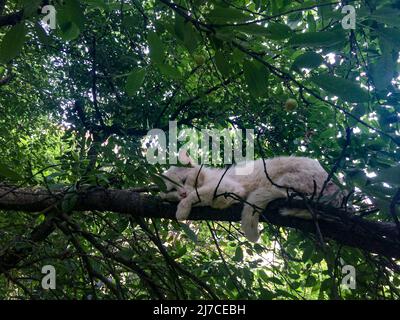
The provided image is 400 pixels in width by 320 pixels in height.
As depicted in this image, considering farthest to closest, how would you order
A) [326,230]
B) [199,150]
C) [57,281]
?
[199,150] < [57,281] < [326,230]

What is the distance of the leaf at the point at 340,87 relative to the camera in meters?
1.40

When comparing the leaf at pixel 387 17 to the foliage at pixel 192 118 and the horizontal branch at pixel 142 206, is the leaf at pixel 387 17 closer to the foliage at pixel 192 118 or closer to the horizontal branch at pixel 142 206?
the foliage at pixel 192 118

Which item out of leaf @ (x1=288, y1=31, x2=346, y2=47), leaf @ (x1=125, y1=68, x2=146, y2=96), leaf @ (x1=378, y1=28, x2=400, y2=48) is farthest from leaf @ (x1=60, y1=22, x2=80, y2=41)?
leaf @ (x1=378, y1=28, x2=400, y2=48)

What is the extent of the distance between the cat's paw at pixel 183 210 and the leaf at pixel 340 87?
72.0 inches

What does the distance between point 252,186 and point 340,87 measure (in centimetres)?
242

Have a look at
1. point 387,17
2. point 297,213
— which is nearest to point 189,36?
point 387,17

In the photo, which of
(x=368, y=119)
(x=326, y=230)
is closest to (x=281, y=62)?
(x=368, y=119)

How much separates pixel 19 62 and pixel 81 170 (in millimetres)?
2798

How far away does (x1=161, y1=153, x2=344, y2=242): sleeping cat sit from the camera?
9.87 feet

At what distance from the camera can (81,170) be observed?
302cm

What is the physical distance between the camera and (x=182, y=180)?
4086 millimetres

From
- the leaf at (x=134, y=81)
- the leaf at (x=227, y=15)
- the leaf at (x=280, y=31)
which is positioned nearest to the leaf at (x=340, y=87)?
the leaf at (x=280, y=31)

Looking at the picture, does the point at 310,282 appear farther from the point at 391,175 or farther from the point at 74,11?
the point at 74,11
